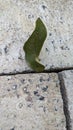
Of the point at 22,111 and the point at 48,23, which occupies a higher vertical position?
the point at 48,23

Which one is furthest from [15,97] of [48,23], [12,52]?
[48,23]

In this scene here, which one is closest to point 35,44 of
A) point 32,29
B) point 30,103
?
point 32,29

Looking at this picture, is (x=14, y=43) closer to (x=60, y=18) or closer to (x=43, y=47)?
(x=43, y=47)

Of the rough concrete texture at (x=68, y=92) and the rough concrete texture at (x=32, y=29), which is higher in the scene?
the rough concrete texture at (x=32, y=29)

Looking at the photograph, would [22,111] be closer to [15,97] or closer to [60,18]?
[15,97]

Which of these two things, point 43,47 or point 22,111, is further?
point 43,47

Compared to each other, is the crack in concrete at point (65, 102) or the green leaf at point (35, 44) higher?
the green leaf at point (35, 44)
